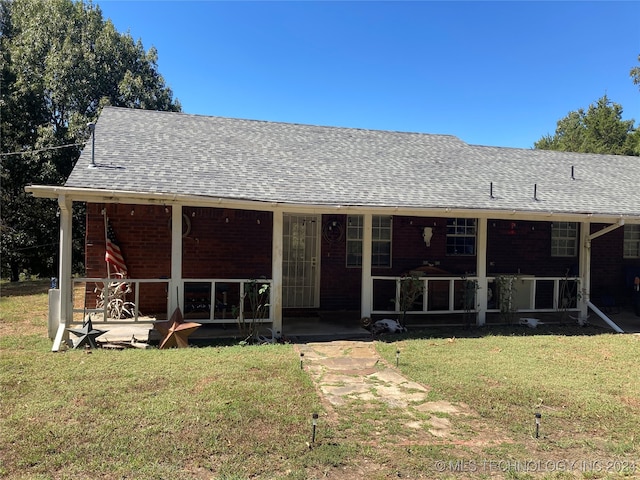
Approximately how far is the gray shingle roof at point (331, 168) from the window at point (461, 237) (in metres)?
1.25

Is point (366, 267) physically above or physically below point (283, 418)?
above

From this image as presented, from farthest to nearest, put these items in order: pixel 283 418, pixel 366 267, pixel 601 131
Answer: pixel 601 131
pixel 366 267
pixel 283 418

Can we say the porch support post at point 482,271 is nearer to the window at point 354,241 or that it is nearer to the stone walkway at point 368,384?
the window at point 354,241

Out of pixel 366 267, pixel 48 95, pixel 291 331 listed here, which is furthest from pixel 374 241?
pixel 48 95

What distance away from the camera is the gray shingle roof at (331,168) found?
306 inches

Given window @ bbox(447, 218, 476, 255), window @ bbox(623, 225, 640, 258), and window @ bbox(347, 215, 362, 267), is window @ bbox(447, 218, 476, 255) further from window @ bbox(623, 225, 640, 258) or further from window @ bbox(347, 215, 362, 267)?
window @ bbox(623, 225, 640, 258)

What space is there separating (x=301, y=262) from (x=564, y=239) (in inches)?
282

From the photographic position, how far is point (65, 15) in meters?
20.2

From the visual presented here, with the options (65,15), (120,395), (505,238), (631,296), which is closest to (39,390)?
(120,395)

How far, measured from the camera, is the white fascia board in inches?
257

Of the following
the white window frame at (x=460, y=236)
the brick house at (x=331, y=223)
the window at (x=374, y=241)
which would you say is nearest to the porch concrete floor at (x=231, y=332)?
the brick house at (x=331, y=223)

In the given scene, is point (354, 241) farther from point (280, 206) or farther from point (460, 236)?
point (280, 206)

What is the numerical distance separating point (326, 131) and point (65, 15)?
16455mm

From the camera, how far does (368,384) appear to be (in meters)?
5.37
